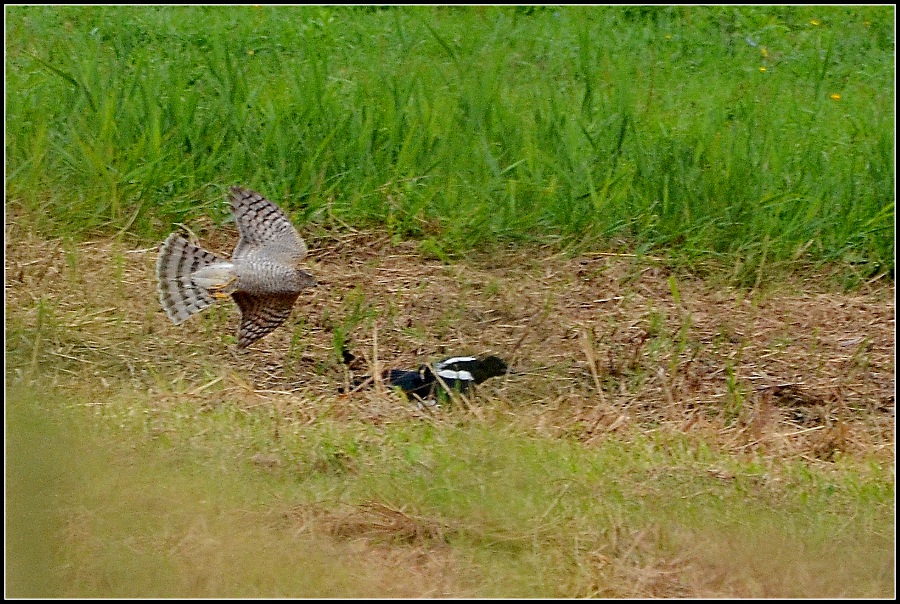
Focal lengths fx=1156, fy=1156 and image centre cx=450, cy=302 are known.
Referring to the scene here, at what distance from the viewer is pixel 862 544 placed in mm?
3592

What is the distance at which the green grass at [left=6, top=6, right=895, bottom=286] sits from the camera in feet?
18.8

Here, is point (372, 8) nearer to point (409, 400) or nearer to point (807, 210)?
point (807, 210)

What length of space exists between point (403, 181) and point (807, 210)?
205cm

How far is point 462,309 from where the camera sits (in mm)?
5328

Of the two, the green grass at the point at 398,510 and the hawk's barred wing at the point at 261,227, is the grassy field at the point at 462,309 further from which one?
the hawk's barred wing at the point at 261,227

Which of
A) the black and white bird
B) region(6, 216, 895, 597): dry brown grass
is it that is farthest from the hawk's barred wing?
the black and white bird

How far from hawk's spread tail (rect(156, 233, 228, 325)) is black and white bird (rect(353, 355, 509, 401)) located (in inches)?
29.4

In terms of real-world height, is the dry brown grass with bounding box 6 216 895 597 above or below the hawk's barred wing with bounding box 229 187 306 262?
below

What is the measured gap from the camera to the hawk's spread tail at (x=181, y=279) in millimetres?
4758

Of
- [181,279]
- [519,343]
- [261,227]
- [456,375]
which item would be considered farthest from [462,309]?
[181,279]

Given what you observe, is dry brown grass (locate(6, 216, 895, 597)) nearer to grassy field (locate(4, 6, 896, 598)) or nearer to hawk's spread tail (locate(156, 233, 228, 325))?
grassy field (locate(4, 6, 896, 598))

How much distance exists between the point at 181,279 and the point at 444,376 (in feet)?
3.82

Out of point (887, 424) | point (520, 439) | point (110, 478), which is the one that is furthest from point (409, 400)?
point (887, 424)

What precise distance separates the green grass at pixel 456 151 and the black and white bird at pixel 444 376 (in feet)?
3.32
